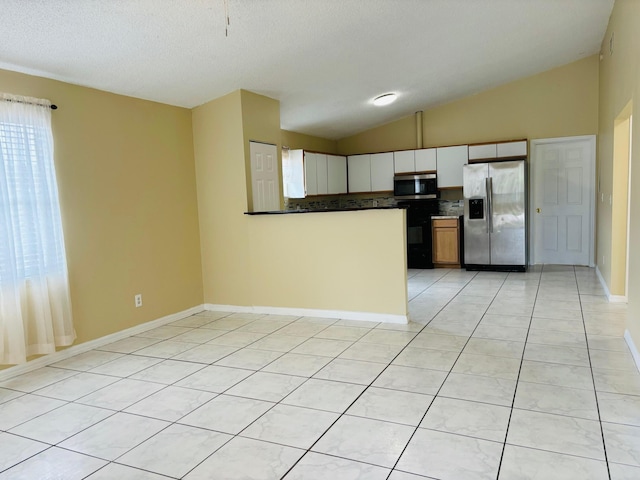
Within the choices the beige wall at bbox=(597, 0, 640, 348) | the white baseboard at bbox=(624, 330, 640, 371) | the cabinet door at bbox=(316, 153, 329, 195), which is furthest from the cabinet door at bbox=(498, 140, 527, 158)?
the white baseboard at bbox=(624, 330, 640, 371)

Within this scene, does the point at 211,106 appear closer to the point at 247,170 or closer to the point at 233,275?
the point at 247,170

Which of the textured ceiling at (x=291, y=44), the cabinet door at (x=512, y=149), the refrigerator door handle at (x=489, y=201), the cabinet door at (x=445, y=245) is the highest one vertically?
the textured ceiling at (x=291, y=44)

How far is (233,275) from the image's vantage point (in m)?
4.75

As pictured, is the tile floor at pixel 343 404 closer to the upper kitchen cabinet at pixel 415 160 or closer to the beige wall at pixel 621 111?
the beige wall at pixel 621 111

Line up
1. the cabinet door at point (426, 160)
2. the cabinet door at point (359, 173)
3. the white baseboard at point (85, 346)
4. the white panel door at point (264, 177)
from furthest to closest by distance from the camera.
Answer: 1. the cabinet door at point (359, 173)
2. the cabinet door at point (426, 160)
3. the white panel door at point (264, 177)
4. the white baseboard at point (85, 346)

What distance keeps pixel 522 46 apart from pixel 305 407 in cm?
476

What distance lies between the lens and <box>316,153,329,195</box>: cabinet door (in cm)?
672

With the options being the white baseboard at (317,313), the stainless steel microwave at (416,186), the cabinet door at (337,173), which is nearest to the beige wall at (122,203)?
the white baseboard at (317,313)

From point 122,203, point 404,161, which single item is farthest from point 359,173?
point 122,203

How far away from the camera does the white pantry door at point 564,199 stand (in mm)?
6461

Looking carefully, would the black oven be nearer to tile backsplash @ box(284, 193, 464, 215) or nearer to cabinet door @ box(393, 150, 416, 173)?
tile backsplash @ box(284, 193, 464, 215)

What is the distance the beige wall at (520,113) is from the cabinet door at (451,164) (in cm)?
29

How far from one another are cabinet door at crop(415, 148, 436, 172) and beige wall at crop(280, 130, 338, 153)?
156 centimetres

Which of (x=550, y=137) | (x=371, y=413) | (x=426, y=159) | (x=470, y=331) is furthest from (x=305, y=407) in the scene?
(x=550, y=137)
